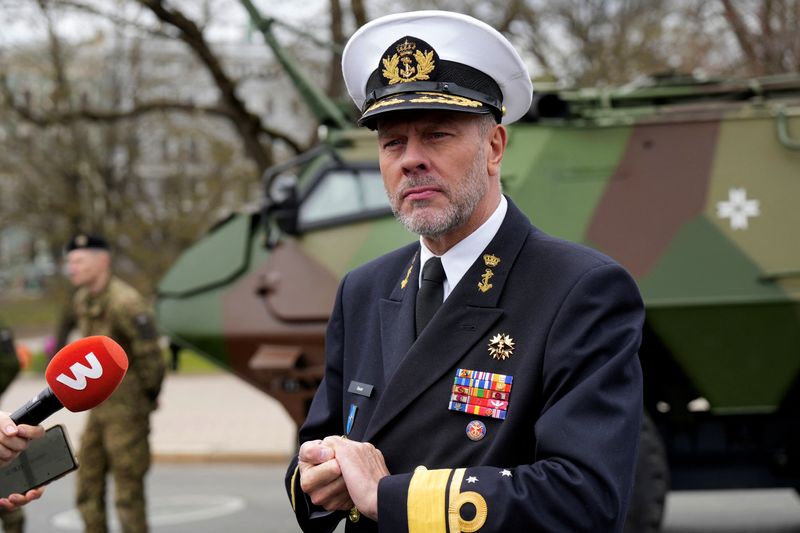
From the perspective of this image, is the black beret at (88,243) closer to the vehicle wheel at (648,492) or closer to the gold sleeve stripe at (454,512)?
the vehicle wheel at (648,492)

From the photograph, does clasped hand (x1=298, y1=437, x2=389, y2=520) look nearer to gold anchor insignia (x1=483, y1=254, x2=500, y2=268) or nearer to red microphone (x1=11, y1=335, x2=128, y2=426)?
gold anchor insignia (x1=483, y1=254, x2=500, y2=268)

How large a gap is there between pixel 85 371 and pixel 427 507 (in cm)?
85

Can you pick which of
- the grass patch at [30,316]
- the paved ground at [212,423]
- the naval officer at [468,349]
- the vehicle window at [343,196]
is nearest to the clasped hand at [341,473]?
the naval officer at [468,349]

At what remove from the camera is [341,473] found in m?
2.16

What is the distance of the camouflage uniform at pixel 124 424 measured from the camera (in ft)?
21.2

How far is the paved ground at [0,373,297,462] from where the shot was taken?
10.9m

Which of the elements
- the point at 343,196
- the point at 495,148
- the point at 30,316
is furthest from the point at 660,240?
the point at 30,316

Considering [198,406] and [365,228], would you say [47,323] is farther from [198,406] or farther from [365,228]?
[365,228]

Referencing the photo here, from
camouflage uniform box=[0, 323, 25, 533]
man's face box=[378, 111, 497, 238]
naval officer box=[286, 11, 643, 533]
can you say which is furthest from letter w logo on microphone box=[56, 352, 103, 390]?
camouflage uniform box=[0, 323, 25, 533]

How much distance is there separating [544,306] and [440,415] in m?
0.28

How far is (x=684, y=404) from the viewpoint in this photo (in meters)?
6.18

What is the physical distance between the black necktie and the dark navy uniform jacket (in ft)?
0.08

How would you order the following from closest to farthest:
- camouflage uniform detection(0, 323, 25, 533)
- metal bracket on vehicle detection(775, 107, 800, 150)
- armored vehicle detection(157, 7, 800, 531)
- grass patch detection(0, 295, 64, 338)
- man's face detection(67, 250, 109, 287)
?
armored vehicle detection(157, 7, 800, 531), metal bracket on vehicle detection(775, 107, 800, 150), camouflage uniform detection(0, 323, 25, 533), man's face detection(67, 250, 109, 287), grass patch detection(0, 295, 64, 338)

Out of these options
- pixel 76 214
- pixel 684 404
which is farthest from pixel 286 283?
pixel 76 214
